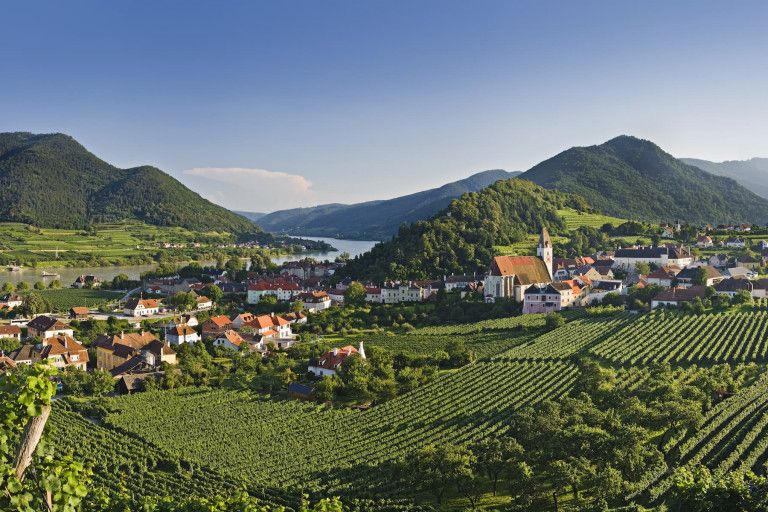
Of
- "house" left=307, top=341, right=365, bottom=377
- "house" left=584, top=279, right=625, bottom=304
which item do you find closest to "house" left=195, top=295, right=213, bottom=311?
"house" left=307, top=341, right=365, bottom=377

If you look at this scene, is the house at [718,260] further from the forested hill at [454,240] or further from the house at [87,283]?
the house at [87,283]

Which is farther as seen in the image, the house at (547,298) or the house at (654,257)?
the house at (654,257)

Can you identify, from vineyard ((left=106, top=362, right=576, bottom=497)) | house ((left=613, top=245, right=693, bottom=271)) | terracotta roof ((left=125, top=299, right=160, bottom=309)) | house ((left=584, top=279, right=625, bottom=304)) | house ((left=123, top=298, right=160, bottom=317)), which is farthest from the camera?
house ((left=613, top=245, right=693, bottom=271))

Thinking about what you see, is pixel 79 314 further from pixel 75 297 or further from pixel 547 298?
pixel 547 298

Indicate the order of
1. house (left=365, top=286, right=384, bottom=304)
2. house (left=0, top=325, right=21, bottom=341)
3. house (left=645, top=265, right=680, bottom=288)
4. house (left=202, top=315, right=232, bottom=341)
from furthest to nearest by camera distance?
1. house (left=365, top=286, right=384, bottom=304)
2. house (left=645, top=265, right=680, bottom=288)
3. house (left=202, top=315, right=232, bottom=341)
4. house (left=0, top=325, right=21, bottom=341)

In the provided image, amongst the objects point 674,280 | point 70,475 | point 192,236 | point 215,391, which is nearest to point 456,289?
point 674,280

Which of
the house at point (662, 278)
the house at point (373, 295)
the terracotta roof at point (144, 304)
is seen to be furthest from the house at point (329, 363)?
the house at point (662, 278)

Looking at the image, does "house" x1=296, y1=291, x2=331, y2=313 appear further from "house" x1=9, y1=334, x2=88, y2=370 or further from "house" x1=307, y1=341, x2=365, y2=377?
"house" x1=9, y1=334, x2=88, y2=370
